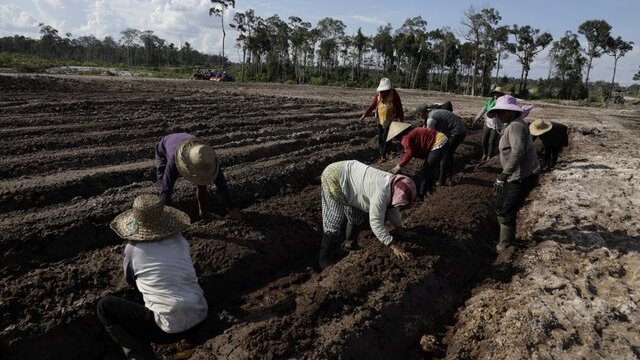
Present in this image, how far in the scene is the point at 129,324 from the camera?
3178 millimetres

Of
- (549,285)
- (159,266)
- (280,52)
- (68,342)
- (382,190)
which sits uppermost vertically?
(280,52)

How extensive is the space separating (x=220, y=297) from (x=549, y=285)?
3.15 m

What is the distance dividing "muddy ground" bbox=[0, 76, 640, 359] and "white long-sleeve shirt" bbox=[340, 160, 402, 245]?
45 centimetres

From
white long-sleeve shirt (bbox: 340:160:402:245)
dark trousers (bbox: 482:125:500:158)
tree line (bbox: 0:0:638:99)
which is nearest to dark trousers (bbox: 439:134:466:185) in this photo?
dark trousers (bbox: 482:125:500:158)

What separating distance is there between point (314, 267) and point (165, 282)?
78.6 inches

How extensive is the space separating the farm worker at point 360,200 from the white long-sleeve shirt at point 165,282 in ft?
5.46

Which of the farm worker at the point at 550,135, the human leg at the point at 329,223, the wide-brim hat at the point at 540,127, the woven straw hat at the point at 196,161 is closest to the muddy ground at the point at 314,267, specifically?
the human leg at the point at 329,223

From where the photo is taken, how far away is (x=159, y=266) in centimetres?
307

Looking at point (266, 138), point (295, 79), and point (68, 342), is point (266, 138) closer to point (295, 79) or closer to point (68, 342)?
point (68, 342)

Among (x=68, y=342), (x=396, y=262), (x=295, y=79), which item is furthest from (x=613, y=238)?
(x=295, y=79)

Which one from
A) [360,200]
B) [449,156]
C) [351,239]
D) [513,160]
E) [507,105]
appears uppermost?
[507,105]

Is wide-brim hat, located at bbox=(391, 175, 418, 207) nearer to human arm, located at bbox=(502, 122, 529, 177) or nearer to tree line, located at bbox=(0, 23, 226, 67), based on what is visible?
human arm, located at bbox=(502, 122, 529, 177)

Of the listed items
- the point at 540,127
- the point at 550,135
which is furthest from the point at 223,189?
the point at 550,135

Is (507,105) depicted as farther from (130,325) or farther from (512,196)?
(130,325)
